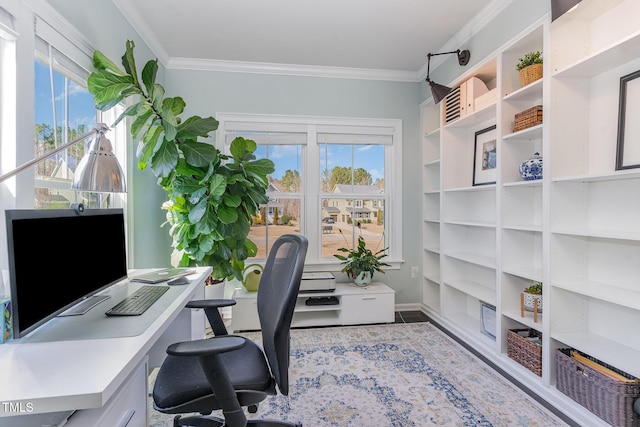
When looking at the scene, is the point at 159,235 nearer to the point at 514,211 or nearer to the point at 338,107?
the point at 338,107

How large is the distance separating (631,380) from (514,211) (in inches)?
45.9

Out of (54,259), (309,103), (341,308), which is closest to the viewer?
(54,259)

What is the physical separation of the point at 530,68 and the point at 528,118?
1.04 ft

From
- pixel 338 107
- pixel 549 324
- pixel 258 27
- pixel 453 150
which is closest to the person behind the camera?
pixel 549 324

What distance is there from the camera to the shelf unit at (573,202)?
1.77 meters

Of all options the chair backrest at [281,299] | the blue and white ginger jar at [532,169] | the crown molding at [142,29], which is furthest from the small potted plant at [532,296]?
the crown molding at [142,29]

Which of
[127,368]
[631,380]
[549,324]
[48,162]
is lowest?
[631,380]

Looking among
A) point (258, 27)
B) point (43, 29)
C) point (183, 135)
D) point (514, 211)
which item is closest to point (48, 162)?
point (43, 29)

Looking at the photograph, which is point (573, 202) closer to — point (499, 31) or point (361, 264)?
point (499, 31)

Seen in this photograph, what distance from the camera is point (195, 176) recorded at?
259 cm

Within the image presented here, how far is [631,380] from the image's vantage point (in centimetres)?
158

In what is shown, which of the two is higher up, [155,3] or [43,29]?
[155,3]


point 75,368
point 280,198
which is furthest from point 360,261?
point 75,368

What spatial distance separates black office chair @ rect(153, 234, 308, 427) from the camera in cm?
113
